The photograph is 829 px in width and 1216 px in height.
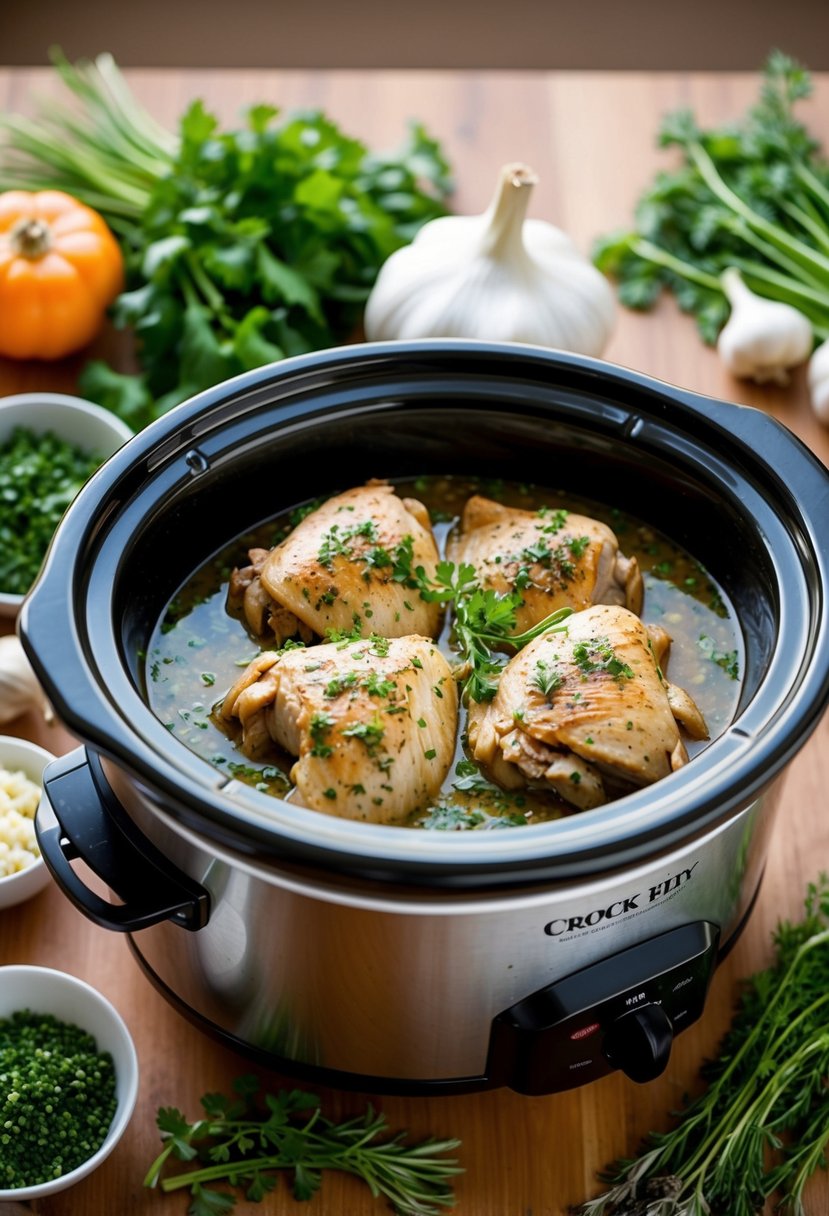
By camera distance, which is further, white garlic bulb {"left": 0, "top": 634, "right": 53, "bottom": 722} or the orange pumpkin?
the orange pumpkin

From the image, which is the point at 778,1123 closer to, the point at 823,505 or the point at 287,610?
the point at 823,505

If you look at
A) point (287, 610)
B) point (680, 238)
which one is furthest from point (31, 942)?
point (680, 238)

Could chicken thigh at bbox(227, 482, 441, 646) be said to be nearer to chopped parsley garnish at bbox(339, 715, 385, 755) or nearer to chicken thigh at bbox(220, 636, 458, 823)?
chicken thigh at bbox(220, 636, 458, 823)

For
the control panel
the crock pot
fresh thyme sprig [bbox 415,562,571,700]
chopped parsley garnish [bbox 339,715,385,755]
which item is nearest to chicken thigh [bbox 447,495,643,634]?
fresh thyme sprig [bbox 415,562,571,700]

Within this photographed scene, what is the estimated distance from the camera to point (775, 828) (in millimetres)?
2258

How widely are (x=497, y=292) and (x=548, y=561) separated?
84cm

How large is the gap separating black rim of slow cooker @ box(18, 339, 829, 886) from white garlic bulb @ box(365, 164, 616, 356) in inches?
21.8

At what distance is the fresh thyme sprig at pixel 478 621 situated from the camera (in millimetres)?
1844

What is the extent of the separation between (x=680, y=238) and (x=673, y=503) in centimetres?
124

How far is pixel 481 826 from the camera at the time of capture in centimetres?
171

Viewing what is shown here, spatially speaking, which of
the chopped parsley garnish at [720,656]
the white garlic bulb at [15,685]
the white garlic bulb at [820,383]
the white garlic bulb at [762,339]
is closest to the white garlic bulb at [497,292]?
the white garlic bulb at [762,339]

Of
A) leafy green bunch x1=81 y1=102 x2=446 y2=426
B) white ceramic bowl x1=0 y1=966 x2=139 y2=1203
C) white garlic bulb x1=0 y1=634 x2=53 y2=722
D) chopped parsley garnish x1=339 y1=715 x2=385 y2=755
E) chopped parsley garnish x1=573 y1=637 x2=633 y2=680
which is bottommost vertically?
white ceramic bowl x1=0 y1=966 x2=139 y2=1203

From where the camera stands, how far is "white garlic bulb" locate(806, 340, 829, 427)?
9.06 feet

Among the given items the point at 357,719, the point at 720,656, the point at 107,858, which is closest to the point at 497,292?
the point at 720,656
